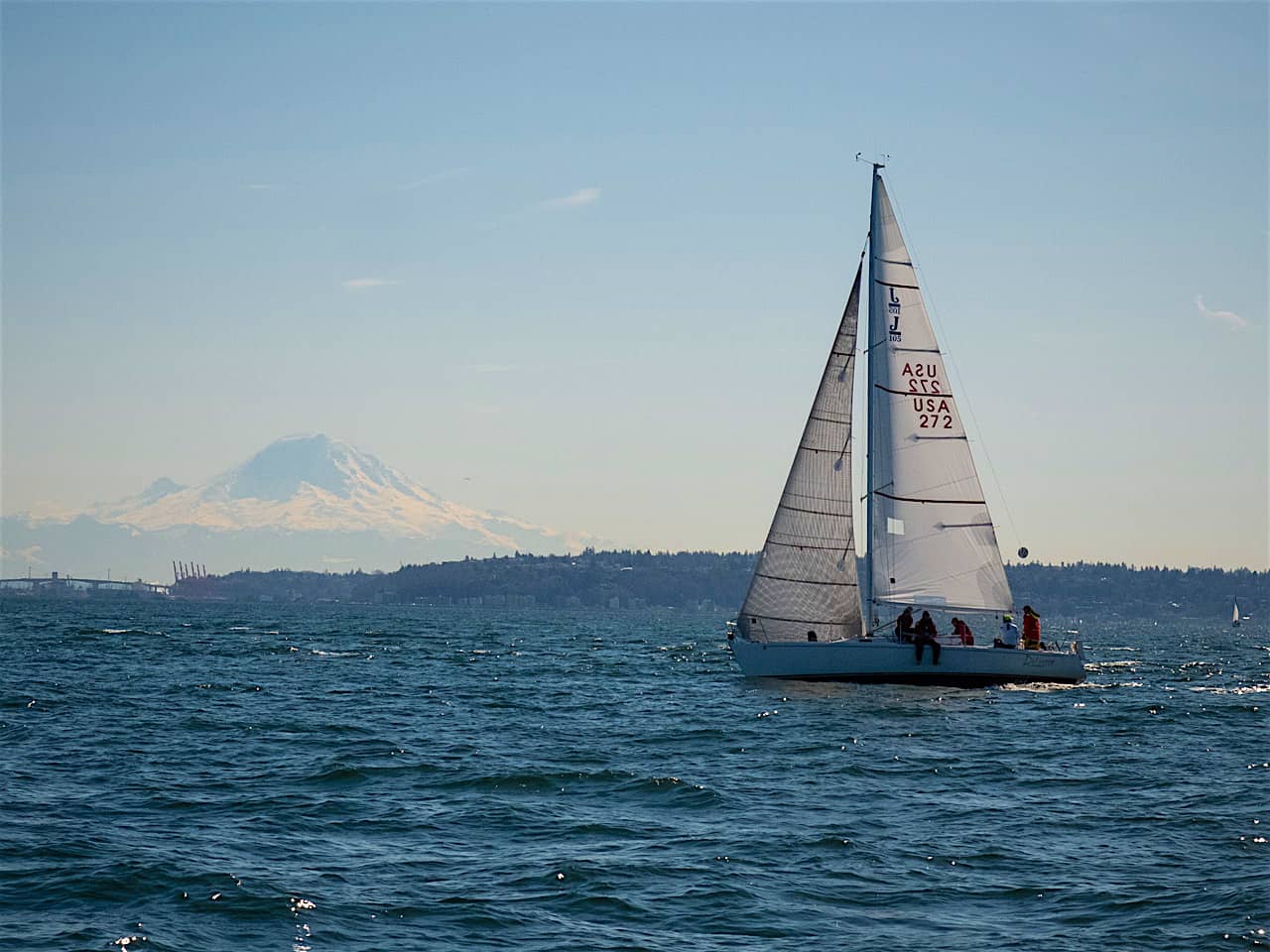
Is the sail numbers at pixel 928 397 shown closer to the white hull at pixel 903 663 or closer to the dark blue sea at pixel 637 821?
the white hull at pixel 903 663

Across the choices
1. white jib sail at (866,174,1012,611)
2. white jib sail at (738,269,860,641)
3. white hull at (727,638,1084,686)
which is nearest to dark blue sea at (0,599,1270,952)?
white hull at (727,638,1084,686)

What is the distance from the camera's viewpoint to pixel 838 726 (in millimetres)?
33531

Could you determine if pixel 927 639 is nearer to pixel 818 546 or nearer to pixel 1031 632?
pixel 1031 632

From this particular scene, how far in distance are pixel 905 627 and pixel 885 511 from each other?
3810 millimetres

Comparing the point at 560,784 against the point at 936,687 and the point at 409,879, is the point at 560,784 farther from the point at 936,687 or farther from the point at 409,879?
the point at 936,687

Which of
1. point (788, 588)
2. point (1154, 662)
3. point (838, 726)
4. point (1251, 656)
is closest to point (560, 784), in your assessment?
point (838, 726)

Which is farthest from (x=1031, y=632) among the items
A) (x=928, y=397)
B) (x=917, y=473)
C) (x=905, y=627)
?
(x=928, y=397)

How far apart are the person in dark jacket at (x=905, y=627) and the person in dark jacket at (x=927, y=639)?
26 cm

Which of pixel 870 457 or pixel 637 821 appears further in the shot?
pixel 870 457

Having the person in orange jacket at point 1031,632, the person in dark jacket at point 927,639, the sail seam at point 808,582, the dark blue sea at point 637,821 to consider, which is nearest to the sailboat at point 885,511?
the sail seam at point 808,582

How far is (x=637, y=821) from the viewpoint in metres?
22.0

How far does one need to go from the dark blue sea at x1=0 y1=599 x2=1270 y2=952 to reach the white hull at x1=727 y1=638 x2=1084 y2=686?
2.34 ft

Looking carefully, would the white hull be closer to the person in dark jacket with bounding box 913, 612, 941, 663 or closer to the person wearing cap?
the person in dark jacket with bounding box 913, 612, 941, 663

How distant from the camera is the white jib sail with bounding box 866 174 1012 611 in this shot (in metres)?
43.4
